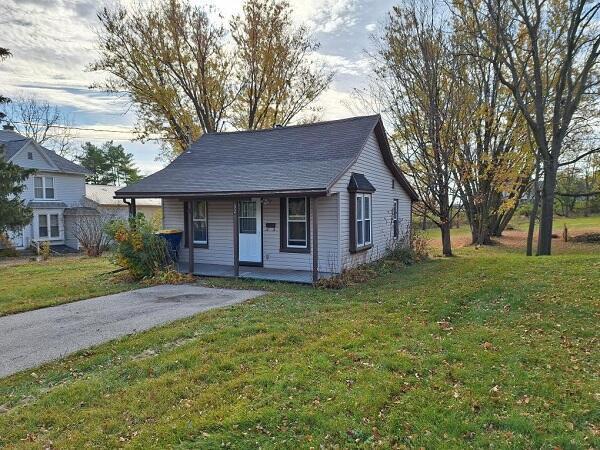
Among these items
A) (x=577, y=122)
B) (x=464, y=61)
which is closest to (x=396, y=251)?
(x=464, y=61)

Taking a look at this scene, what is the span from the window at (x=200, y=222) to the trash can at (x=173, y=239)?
1.75 feet

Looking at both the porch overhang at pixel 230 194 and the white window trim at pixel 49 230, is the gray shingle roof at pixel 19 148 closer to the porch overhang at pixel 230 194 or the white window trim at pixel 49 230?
the white window trim at pixel 49 230

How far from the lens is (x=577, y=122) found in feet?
62.3

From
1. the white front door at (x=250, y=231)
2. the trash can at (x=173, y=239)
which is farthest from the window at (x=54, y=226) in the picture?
the white front door at (x=250, y=231)

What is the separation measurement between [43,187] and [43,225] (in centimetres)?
246

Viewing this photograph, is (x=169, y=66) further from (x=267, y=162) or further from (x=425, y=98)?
(x=425, y=98)

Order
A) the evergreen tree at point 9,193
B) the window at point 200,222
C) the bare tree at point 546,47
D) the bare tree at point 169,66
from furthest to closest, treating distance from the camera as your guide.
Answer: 1. the bare tree at point 169,66
2. the evergreen tree at point 9,193
3. the bare tree at point 546,47
4. the window at point 200,222

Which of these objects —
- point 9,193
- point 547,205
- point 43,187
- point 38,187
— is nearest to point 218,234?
point 9,193

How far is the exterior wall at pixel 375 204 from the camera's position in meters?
11.1

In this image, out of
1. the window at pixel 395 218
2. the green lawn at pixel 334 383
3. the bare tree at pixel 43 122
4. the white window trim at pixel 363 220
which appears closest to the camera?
the green lawn at pixel 334 383

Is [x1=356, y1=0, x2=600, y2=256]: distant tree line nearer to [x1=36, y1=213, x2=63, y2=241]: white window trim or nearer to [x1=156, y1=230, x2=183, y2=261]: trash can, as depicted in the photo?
[x1=156, y1=230, x2=183, y2=261]: trash can

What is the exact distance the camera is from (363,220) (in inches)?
481

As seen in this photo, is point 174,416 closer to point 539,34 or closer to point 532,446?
point 532,446

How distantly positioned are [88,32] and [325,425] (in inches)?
920
